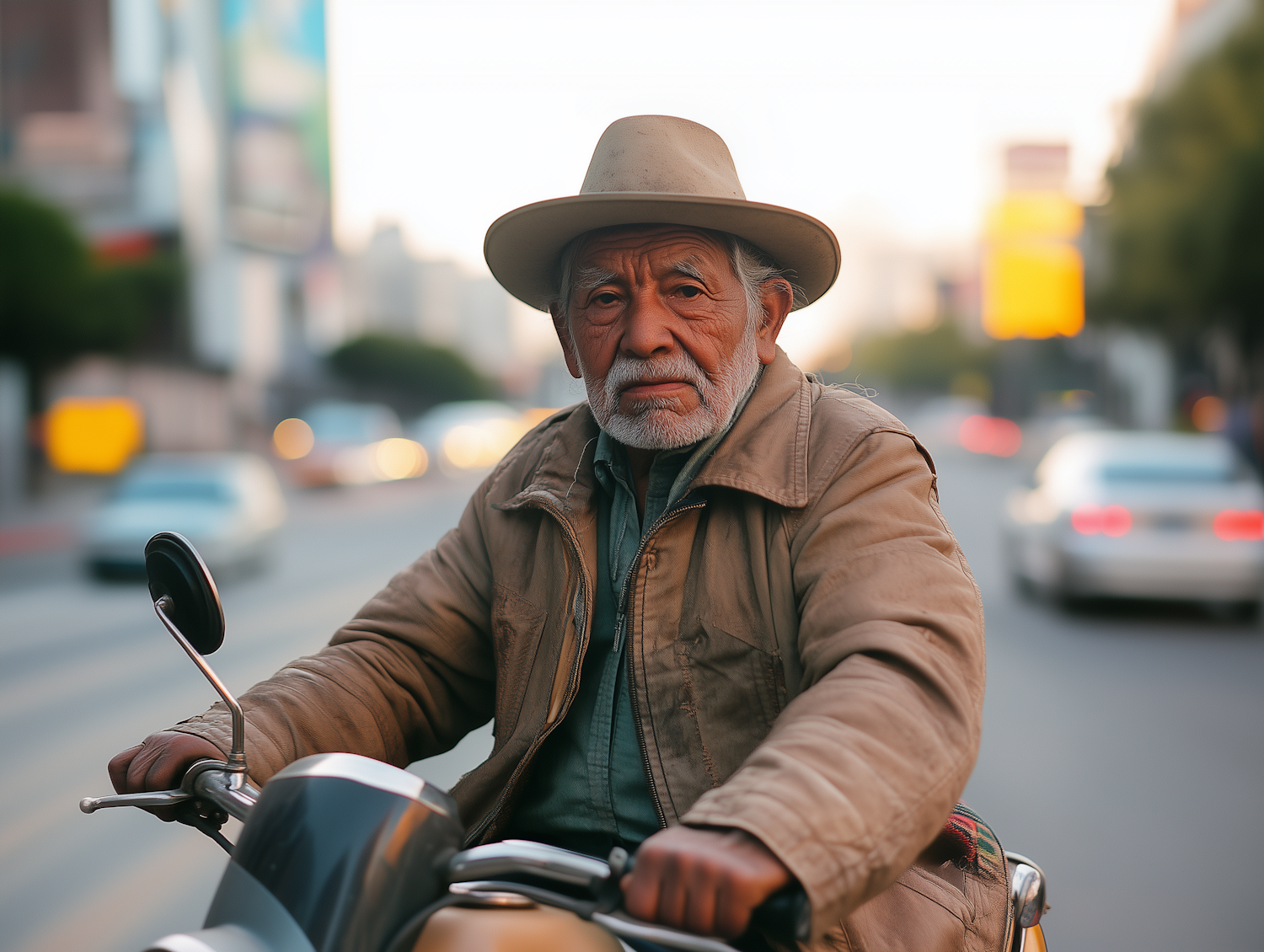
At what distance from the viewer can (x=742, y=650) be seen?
2023mm

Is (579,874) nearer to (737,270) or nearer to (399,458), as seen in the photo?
(737,270)

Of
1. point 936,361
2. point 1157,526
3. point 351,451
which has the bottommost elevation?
point 936,361

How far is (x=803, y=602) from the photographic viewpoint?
196 centimetres

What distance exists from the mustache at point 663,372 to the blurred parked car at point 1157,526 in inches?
345

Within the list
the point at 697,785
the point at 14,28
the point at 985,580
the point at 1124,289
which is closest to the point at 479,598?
the point at 697,785

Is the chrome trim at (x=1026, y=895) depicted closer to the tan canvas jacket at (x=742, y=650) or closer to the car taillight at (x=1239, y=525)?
the tan canvas jacket at (x=742, y=650)

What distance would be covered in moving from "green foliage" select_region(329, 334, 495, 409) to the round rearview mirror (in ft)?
197

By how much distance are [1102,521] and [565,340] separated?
28.4 ft

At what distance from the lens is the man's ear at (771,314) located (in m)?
2.50

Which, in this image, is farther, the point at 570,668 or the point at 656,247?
the point at 656,247

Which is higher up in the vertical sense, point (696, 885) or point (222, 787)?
point (696, 885)

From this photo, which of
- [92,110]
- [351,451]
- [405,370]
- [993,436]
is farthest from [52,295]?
[405,370]

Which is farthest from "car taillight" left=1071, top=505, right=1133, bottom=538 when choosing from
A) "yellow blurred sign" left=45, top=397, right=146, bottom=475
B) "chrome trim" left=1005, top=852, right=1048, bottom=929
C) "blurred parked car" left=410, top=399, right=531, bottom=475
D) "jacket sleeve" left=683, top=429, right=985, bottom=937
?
"blurred parked car" left=410, top=399, right=531, bottom=475

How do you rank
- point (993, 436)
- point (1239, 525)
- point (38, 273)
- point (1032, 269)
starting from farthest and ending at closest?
point (1032, 269) < point (993, 436) < point (38, 273) < point (1239, 525)
